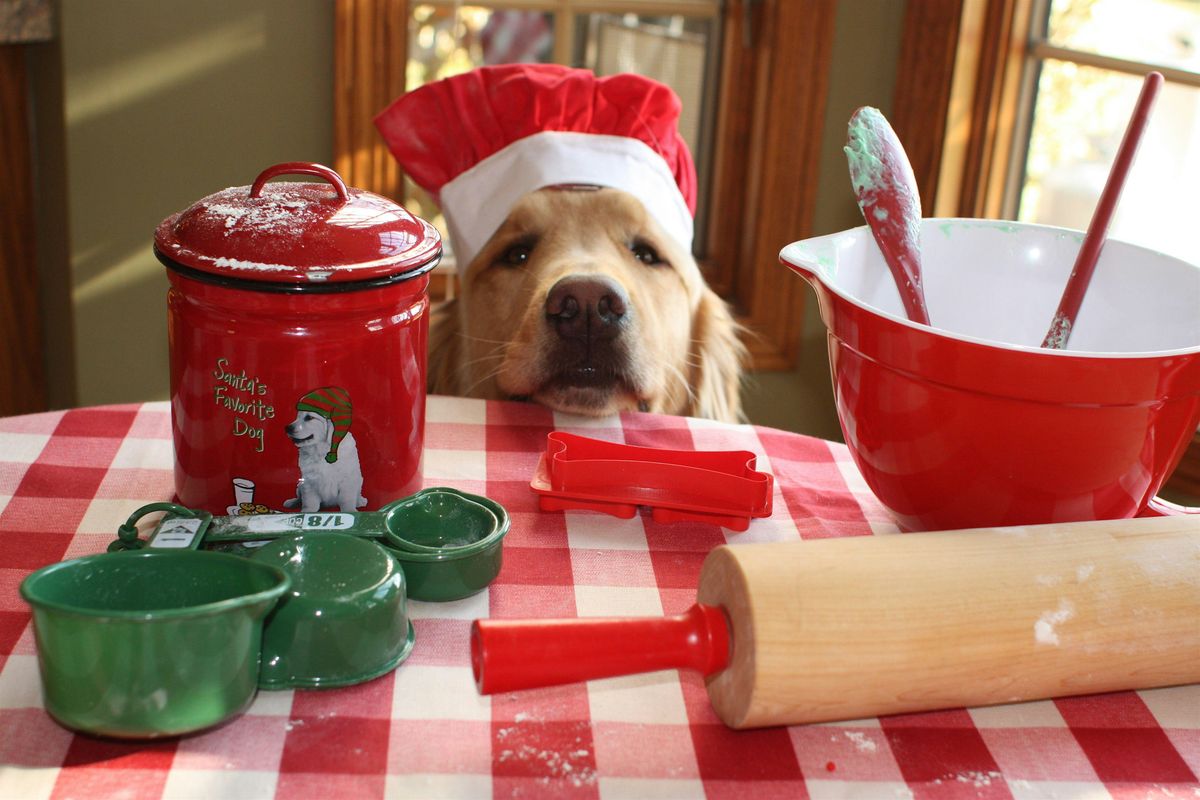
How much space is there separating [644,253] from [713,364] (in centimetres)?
27

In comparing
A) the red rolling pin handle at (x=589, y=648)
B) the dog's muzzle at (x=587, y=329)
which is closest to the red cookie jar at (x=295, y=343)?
the red rolling pin handle at (x=589, y=648)

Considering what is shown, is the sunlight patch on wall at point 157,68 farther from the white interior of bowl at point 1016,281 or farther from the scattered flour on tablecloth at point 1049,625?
the scattered flour on tablecloth at point 1049,625

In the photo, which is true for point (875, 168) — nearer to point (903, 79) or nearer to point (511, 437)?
point (511, 437)

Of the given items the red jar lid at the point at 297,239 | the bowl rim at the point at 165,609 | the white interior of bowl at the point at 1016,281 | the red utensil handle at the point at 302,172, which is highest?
the red utensil handle at the point at 302,172

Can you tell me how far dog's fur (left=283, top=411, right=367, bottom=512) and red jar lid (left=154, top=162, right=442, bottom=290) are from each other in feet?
0.37

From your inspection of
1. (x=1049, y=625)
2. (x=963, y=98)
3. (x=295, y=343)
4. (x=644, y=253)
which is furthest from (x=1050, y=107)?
(x=295, y=343)

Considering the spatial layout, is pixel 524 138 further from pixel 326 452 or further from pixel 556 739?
pixel 556 739

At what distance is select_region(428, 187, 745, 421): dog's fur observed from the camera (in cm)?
148

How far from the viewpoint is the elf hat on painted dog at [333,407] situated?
82 cm

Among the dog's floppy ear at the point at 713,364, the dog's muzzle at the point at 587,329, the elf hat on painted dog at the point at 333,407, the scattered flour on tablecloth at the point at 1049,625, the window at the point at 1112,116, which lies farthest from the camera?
the window at the point at 1112,116

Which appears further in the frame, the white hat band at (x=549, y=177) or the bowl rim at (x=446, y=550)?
the white hat band at (x=549, y=177)

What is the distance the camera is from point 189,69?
7.48 ft

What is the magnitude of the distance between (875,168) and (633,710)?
1.57 ft

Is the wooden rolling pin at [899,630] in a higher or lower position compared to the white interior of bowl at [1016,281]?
lower
